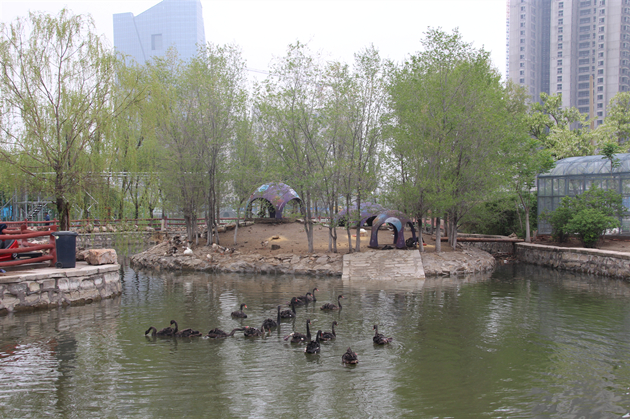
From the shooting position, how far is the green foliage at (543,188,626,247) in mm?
24516

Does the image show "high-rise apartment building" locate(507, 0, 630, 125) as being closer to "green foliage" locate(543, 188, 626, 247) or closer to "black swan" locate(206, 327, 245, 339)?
"green foliage" locate(543, 188, 626, 247)

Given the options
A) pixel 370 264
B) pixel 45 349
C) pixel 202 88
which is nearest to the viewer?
pixel 45 349

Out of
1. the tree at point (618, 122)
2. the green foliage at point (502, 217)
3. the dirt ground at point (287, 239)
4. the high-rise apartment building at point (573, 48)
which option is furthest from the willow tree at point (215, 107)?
the high-rise apartment building at point (573, 48)

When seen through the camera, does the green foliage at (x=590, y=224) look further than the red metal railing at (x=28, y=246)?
Yes

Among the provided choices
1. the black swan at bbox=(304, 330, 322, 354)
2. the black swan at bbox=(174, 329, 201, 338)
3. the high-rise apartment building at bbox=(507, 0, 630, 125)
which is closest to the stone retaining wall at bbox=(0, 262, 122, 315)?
the black swan at bbox=(174, 329, 201, 338)

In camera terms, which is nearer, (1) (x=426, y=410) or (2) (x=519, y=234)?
(1) (x=426, y=410)

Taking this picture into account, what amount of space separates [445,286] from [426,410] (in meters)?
12.7

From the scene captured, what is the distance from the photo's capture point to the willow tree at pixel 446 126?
23953 mm

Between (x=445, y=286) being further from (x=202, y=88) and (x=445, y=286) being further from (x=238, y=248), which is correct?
(x=202, y=88)

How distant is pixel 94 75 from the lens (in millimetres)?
16625

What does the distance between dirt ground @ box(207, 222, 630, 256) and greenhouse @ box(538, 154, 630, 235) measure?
223 centimetres

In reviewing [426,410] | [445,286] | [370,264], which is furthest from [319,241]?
[426,410]

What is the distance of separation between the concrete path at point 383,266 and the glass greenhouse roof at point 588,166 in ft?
46.2

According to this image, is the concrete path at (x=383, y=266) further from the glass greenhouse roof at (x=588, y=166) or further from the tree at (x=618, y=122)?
the tree at (x=618, y=122)
